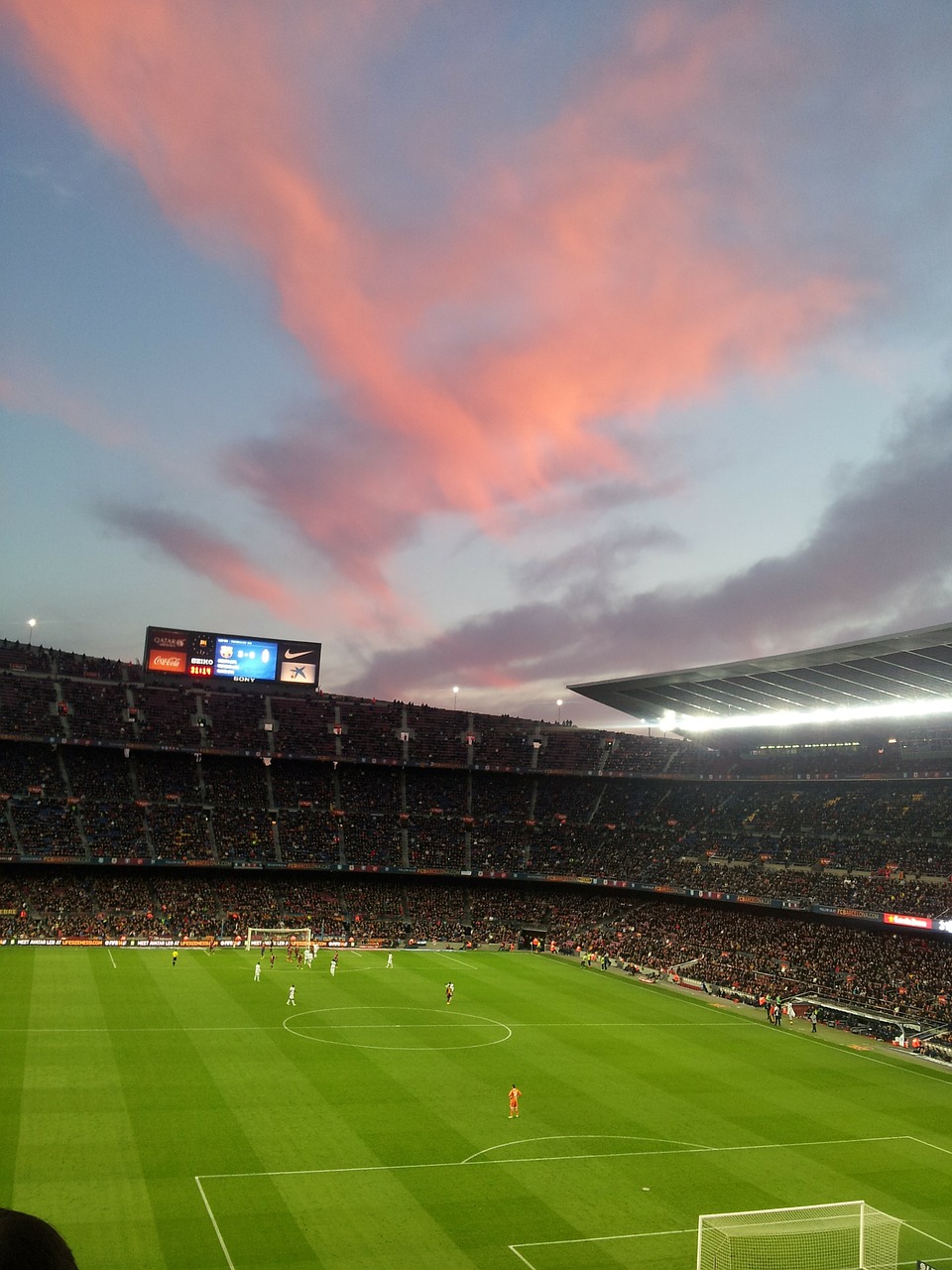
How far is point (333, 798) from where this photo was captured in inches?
3447

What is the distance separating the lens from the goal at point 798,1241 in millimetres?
21469

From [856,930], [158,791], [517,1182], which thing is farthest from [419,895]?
[517,1182]

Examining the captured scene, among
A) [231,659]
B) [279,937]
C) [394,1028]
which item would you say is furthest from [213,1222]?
[231,659]

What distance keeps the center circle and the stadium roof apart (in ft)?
86.1

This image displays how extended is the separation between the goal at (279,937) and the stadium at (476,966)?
446 millimetres

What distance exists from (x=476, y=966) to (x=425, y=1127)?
34355mm

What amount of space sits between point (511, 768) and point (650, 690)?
77.3ft

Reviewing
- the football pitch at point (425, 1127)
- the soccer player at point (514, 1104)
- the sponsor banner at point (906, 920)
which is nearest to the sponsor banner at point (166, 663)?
the football pitch at point (425, 1127)

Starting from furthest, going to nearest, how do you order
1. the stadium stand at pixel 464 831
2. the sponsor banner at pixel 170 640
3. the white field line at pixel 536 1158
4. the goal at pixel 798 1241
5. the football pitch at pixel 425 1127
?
1. the sponsor banner at pixel 170 640
2. the stadium stand at pixel 464 831
3. the white field line at pixel 536 1158
4. the football pitch at pixel 425 1127
5. the goal at pixel 798 1241

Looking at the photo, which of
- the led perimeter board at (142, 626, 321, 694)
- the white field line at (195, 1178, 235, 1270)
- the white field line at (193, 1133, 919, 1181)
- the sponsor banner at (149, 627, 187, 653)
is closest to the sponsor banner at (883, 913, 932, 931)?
the white field line at (193, 1133, 919, 1181)

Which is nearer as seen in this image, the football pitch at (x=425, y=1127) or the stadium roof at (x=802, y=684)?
the football pitch at (x=425, y=1127)

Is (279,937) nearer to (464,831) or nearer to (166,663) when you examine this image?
(464,831)

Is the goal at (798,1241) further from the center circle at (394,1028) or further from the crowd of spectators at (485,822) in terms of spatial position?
the crowd of spectators at (485,822)

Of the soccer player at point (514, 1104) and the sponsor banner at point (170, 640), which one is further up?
the sponsor banner at point (170, 640)
